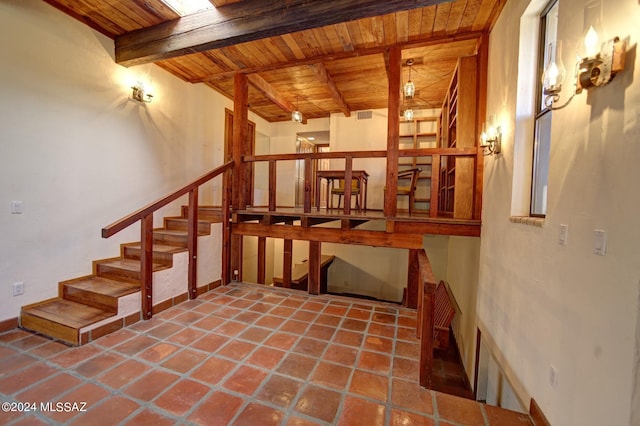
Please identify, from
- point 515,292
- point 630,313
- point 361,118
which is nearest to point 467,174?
point 515,292

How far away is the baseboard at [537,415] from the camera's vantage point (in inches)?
63.4

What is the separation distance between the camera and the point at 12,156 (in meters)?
2.52

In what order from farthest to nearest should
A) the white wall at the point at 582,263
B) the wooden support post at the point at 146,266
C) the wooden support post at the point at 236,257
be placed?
the wooden support post at the point at 236,257 < the wooden support post at the point at 146,266 < the white wall at the point at 582,263

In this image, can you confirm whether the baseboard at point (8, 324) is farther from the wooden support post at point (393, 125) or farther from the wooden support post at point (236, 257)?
the wooden support post at point (393, 125)

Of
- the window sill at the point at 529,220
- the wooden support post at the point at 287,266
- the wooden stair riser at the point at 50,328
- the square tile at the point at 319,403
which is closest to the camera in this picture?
the square tile at the point at 319,403

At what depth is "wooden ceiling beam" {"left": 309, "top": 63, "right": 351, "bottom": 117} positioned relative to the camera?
385cm

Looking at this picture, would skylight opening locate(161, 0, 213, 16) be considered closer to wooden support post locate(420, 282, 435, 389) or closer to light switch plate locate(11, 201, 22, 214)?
light switch plate locate(11, 201, 22, 214)

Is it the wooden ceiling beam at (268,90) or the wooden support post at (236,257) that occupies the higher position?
the wooden ceiling beam at (268,90)

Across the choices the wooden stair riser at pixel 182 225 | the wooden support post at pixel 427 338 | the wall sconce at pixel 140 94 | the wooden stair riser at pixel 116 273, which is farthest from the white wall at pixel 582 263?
the wall sconce at pixel 140 94

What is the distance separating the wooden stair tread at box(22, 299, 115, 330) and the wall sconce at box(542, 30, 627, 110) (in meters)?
4.07

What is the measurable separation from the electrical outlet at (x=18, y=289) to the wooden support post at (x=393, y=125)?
4.10 meters

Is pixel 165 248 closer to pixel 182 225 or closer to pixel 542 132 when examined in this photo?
pixel 182 225

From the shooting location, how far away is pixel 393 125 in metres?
3.26

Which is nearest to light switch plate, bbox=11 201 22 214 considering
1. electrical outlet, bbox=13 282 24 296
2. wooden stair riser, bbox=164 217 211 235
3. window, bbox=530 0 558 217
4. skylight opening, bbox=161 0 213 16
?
electrical outlet, bbox=13 282 24 296
